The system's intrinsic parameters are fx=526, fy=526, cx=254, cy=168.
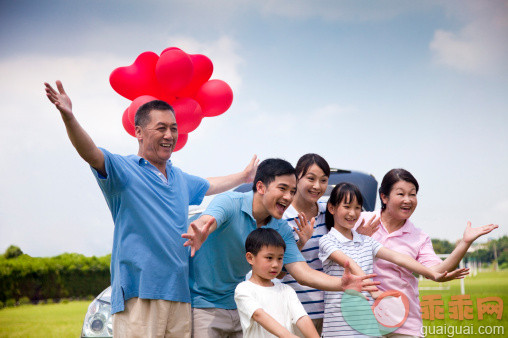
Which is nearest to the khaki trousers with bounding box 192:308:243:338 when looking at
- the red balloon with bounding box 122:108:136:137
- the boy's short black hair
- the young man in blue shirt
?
the young man in blue shirt

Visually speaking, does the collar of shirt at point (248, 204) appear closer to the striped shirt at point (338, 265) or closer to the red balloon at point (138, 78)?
the striped shirt at point (338, 265)

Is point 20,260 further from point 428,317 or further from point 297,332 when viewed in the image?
point 297,332

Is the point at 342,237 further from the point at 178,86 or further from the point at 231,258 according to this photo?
the point at 178,86

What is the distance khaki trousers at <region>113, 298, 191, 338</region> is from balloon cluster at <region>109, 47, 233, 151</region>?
62.0 inches

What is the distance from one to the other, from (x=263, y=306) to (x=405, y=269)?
1.05m

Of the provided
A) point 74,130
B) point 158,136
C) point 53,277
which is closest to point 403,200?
point 158,136

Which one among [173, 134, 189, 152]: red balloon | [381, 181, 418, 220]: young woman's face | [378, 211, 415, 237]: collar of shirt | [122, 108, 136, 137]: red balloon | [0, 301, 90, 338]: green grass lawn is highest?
[122, 108, 136, 137]: red balloon

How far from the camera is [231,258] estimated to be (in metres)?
2.62

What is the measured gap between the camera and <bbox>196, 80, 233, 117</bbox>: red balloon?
3918mm

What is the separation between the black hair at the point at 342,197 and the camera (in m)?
3.08

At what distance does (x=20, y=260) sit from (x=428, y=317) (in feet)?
42.6

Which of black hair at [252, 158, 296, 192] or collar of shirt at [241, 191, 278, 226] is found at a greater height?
black hair at [252, 158, 296, 192]

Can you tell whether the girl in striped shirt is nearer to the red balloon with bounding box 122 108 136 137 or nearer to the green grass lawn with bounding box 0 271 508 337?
the red balloon with bounding box 122 108 136 137

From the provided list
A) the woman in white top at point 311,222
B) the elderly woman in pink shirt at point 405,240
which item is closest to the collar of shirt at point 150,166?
the woman in white top at point 311,222
